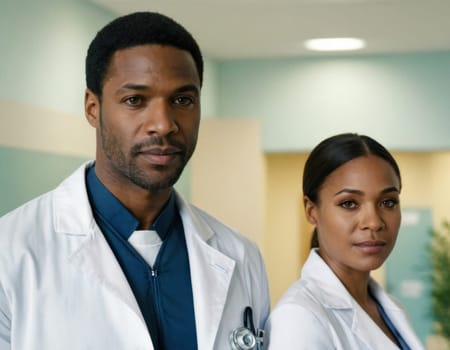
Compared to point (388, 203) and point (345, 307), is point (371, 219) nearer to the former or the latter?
point (388, 203)

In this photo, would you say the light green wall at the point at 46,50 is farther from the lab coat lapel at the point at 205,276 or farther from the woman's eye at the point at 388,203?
the woman's eye at the point at 388,203

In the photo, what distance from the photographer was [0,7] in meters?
2.58

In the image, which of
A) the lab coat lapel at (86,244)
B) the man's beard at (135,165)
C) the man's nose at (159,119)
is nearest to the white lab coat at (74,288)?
the lab coat lapel at (86,244)

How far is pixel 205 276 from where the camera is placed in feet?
4.77

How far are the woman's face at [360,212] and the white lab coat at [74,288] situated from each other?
0.27 metres

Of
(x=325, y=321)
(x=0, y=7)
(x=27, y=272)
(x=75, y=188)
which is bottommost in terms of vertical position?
(x=325, y=321)

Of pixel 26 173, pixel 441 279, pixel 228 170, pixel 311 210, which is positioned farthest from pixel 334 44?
pixel 311 210

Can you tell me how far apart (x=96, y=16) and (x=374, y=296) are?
85.0 inches

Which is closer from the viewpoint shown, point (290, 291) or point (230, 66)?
point (290, 291)

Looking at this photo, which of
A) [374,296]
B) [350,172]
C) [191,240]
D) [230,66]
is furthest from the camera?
[230,66]

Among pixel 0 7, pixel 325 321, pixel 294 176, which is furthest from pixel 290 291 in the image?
pixel 294 176

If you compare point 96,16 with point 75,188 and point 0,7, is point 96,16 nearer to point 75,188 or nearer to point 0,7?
point 0,7

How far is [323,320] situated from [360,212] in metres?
0.27

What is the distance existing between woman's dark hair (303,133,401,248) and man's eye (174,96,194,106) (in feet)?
1.38
